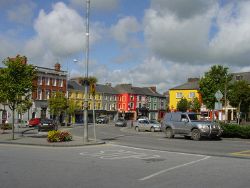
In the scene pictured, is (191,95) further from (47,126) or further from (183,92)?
(47,126)

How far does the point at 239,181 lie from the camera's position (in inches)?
437

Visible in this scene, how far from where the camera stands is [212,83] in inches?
2311

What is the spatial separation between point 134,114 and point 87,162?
106165mm

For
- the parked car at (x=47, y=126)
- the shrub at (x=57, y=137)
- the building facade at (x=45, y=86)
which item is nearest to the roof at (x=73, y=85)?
the building facade at (x=45, y=86)

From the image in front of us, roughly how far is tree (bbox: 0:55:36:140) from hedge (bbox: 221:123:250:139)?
14.5 m

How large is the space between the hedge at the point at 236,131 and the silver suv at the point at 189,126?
0.97 meters

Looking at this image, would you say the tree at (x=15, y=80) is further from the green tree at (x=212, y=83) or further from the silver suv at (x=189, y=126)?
the green tree at (x=212, y=83)

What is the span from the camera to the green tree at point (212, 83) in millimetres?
58312

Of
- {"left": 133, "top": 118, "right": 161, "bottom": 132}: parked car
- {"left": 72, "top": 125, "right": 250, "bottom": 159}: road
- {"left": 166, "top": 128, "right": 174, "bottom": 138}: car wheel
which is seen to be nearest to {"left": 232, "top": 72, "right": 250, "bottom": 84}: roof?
{"left": 133, "top": 118, "right": 161, "bottom": 132}: parked car

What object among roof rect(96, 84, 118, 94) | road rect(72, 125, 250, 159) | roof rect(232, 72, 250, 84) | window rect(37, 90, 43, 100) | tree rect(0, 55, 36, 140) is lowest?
road rect(72, 125, 250, 159)

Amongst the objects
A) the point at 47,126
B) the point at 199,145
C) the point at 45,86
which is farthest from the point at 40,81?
the point at 199,145

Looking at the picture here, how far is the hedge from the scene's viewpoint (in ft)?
99.5

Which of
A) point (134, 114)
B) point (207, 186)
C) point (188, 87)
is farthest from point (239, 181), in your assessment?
point (134, 114)

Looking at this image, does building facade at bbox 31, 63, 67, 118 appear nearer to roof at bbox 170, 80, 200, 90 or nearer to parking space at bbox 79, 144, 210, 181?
roof at bbox 170, 80, 200, 90
